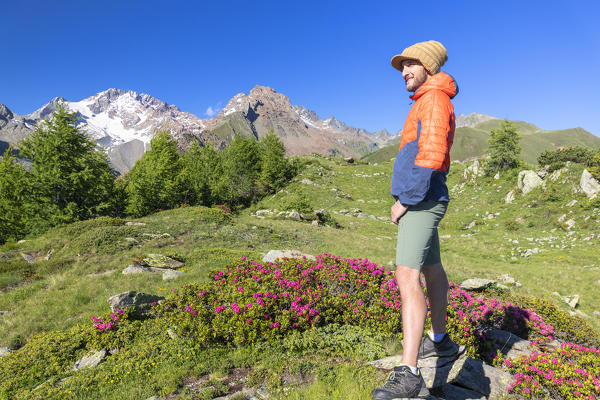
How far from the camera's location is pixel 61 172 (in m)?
20.0

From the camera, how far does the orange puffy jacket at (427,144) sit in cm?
302

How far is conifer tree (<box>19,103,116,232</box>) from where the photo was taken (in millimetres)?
19672

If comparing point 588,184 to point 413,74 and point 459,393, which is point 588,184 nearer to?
point 459,393

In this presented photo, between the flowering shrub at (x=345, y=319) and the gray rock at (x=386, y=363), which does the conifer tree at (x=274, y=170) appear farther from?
the gray rock at (x=386, y=363)

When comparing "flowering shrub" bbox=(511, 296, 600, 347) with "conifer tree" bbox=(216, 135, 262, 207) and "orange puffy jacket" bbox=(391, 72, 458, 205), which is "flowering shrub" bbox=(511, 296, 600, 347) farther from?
"conifer tree" bbox=(216, 135, 262, 207)

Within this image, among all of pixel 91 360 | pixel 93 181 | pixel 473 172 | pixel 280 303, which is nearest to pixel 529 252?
pixel 280 303

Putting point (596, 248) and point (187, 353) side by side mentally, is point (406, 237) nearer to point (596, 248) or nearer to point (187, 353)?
point (187, 353)

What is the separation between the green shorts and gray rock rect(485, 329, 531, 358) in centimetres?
413

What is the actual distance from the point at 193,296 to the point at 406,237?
5.50m

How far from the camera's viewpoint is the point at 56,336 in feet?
21.8

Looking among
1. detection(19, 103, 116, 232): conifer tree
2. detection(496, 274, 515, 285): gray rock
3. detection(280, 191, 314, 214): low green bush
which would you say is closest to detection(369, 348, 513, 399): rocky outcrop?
detection(496, 274, 515, 285): gray rock

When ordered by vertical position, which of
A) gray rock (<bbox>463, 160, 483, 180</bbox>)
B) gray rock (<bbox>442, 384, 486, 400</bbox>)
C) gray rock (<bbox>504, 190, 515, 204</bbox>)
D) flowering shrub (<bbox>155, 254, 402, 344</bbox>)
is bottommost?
gray rock (<bbox>442, 384, 486, 400</bbox>)

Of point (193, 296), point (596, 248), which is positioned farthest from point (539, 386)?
point (596, 248)

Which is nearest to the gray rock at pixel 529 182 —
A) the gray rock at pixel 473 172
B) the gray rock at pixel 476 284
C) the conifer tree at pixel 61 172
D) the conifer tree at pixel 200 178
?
the gray rock at pixel 473 172
